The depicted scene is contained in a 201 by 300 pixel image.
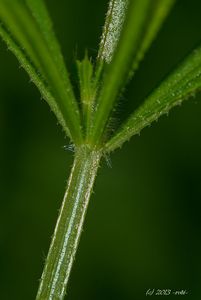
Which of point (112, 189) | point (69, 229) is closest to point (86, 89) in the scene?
point (69, 229)

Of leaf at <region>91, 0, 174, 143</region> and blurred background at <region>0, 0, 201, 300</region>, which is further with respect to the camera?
blurred background at <region>0, 0, 201, 300</region>

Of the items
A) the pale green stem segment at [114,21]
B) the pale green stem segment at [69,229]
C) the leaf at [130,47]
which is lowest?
the pale green stem segment at [69,229]

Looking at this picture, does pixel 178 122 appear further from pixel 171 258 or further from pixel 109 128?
pixel 109 128

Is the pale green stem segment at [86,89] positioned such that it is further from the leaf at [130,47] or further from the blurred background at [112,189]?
the blurred background at [112,189]

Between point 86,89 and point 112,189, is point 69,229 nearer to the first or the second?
point 86,89

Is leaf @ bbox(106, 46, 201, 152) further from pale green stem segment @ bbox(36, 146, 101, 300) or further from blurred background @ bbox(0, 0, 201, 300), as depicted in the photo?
blurred background @ bbox(0, 0, 201, 300)

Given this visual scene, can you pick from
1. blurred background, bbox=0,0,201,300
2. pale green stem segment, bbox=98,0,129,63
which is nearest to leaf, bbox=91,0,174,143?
pale green stem segment, bbox=98,0,129,63

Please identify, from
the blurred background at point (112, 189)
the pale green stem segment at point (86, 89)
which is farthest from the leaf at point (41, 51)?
the blurred background at point (112, 189)
